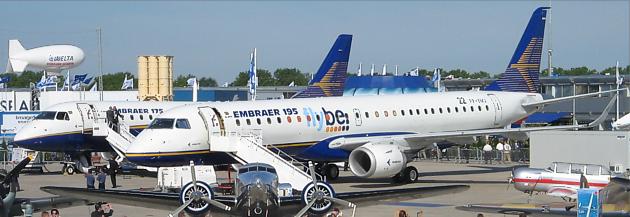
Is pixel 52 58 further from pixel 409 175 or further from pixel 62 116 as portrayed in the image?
pixel 409 175

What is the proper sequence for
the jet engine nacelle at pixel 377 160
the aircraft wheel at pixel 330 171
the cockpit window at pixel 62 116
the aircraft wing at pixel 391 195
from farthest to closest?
the cockpit window at pixel 62 116, the aircraft wheel at pixel 330 171, the jet engine nacelle at pixel 377 160, the aircraft wing at pixel 391 195

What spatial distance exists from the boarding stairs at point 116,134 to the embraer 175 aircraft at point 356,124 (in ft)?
21.9

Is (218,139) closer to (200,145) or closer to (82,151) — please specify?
(200,145)

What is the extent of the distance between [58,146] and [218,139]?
11.7 metres

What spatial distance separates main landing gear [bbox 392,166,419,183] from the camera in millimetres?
41094

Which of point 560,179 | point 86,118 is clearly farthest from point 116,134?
point 560,179

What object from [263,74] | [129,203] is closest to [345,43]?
[129,203]

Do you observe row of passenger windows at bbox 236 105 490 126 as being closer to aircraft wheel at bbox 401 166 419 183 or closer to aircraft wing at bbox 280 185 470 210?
aircraft wheel at bbox 401 166 419 183

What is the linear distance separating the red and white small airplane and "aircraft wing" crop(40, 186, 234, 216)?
42.2 feet

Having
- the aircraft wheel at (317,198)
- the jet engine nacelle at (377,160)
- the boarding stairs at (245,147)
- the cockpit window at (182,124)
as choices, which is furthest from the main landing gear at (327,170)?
the aircraft wheel at (317,198)

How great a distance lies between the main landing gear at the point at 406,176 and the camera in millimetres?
41094

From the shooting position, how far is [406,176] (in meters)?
41.2

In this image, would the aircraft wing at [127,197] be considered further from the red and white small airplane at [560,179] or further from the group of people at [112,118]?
the group of people at [112,118]

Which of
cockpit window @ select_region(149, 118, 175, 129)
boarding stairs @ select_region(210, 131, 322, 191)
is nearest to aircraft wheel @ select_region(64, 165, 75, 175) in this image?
cockpit window @ select_region(149, 118, 175, 129)
